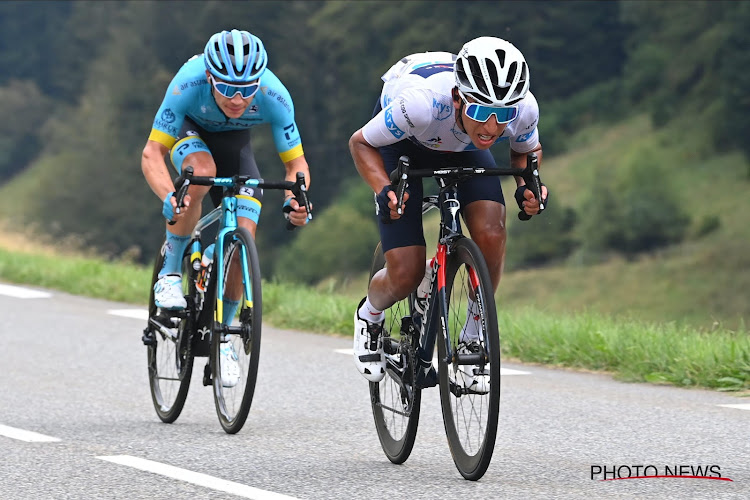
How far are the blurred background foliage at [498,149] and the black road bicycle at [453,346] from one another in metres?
52.8

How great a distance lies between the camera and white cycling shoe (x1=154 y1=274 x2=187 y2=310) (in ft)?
24.2

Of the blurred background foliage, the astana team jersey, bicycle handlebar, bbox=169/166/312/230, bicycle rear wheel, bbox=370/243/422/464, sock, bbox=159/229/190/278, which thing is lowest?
bicycle rear wheel, bbox=370/243/422/464

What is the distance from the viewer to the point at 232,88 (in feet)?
22.8

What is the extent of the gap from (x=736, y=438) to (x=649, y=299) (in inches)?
1855

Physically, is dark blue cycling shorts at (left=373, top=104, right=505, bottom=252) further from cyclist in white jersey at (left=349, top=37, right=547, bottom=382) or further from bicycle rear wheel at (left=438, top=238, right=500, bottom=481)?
bicycle rear wheel at (left=438, top=238, right=500, bottom=481)

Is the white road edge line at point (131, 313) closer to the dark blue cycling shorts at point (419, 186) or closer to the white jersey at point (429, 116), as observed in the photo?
Answer: the dark blue cycling shorts at point (419, 186)

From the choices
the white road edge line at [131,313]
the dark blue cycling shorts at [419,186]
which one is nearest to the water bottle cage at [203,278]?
the dark blue cycling shorts at [419,186]

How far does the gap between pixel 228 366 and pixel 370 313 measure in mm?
1002

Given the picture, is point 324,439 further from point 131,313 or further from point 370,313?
point 131,313

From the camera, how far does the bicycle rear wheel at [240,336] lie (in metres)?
6.62

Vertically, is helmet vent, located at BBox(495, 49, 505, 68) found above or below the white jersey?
above

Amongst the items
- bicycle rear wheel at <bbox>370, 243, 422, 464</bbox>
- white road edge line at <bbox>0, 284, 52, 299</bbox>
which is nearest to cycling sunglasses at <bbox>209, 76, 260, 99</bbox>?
bicycle rear wheel at <bbox>370, 243, 422, 464</bbox>

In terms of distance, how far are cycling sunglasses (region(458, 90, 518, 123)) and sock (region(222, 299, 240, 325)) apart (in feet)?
6.64

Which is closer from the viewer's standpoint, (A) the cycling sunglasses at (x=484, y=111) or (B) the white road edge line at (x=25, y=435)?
(A) the cycling sunglasses at (x=484, y=111)
